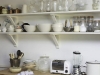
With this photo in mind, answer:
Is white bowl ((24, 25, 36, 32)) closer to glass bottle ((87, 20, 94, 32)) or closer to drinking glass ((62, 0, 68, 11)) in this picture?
drinking glass ((62, 0, 68, 11))

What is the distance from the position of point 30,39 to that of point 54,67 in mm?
684

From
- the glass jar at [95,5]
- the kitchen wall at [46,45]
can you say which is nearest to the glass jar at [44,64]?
the kitchen wall at [46,45]

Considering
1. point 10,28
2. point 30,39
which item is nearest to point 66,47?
point 30,39

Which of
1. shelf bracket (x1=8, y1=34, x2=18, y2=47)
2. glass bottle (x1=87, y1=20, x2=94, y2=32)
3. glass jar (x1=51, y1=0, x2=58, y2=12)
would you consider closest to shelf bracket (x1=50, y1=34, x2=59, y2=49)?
glass jar (x1=51, y1=0, x2=58, y2=12)

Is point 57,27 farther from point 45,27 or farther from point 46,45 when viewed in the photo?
point 46,45

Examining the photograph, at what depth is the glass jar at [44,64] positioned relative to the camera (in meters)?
2.85

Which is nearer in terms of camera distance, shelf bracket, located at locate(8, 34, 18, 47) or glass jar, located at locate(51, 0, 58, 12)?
glass jar, located at locate(51, 0, 58, 12)

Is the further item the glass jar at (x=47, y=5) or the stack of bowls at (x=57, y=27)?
the glass jar at (x=47, y=5)

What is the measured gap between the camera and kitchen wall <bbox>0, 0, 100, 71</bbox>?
2.78m

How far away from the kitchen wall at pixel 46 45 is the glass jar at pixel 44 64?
4.7 inches

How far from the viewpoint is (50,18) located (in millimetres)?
2994

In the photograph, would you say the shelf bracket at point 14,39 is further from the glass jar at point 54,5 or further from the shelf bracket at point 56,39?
the glass jar at point 54,5

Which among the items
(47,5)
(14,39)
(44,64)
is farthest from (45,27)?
(14,39)

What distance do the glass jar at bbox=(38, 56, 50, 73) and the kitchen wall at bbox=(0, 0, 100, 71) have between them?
0.12 metres
